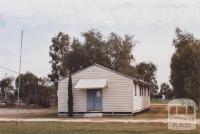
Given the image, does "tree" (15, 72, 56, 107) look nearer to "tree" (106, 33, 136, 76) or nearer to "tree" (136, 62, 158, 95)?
"tree" (106, 33, 136, 76)

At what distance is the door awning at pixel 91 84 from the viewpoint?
35.0m

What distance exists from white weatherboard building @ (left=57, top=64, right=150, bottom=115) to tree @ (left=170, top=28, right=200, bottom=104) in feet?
24.9

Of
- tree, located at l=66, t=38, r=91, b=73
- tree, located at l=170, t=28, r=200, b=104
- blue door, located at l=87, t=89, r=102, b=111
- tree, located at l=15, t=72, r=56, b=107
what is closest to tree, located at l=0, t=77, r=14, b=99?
tree, located at l=15, t=72, r=56, b=107

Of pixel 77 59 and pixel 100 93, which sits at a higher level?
pixel 77 59

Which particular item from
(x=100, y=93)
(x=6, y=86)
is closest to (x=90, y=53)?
(x=6, y=86)

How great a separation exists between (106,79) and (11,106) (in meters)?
24.1

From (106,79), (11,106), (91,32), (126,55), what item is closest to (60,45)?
(91,32)

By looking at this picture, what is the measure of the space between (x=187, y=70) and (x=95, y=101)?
1099 centimetres

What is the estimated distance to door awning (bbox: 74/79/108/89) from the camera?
3497cm

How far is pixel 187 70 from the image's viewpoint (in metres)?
43.2

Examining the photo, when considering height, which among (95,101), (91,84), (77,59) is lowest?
(95,101)

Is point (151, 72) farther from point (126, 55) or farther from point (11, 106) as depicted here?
point (11, 106)

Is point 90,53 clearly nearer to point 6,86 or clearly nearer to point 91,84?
point 6,86

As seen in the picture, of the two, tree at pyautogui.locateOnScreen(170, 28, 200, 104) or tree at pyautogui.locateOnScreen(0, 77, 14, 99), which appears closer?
tree at pyautogui.locateOnScreen(170, 28, 200, 104)
